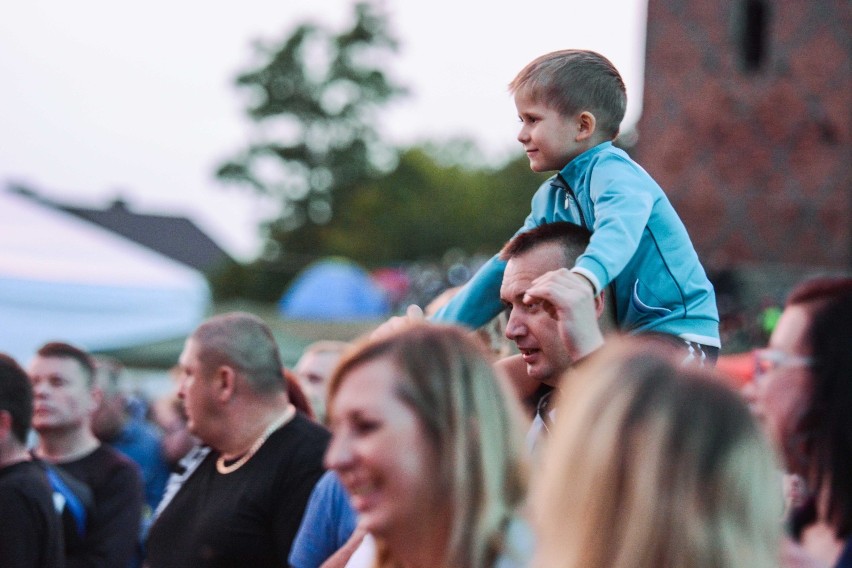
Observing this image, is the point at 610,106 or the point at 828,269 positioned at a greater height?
the point at 610,106

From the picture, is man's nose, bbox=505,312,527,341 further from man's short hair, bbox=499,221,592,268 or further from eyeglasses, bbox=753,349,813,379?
eyeglasses, bbox=753,349,813,379

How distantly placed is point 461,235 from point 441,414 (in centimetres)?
6115

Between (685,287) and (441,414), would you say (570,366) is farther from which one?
(441,414)

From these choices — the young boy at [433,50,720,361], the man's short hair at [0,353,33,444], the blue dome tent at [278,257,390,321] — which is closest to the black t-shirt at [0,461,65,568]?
the man's short hair at [0,353,33,444]

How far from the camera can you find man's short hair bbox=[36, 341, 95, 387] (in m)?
5.42

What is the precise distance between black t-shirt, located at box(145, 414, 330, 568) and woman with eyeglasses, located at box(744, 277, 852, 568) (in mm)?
2138

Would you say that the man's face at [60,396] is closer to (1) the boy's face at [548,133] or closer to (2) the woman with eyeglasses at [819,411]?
(1) the boy's face at [548,133]

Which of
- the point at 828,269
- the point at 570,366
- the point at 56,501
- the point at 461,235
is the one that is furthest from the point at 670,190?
the point at 461,235

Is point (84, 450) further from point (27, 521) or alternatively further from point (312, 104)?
point (312, 104)

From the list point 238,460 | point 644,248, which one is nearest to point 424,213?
point 238,460

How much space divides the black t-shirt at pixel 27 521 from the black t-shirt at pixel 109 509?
72 centimetres

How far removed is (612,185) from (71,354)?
3.50 m

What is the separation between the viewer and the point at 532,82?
9.33ft

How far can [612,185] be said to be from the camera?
2.71 metres
